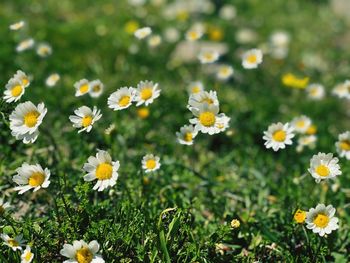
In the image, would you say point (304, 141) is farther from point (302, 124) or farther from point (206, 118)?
point (206, 118)

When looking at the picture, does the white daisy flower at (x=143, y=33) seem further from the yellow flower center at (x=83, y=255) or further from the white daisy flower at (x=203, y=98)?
the yellow flower center at (x=83, y=255)

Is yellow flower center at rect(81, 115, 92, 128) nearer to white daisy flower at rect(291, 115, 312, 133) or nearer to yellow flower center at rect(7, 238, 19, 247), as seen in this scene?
yellow flower center at rect(7, 238, 19, 247)

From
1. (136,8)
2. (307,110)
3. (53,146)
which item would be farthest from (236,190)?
(136,8)

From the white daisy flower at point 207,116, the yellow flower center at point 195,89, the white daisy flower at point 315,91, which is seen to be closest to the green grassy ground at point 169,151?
the yellow flower center at point 195,89

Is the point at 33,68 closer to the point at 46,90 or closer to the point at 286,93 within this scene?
the point at 46,90

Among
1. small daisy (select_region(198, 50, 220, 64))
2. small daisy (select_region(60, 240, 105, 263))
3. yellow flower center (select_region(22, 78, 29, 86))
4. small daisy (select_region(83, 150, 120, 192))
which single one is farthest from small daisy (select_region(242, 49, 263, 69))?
small daisy (select_region(60, 240, 105, 263))

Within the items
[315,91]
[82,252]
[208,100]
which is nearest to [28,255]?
[82,252]
